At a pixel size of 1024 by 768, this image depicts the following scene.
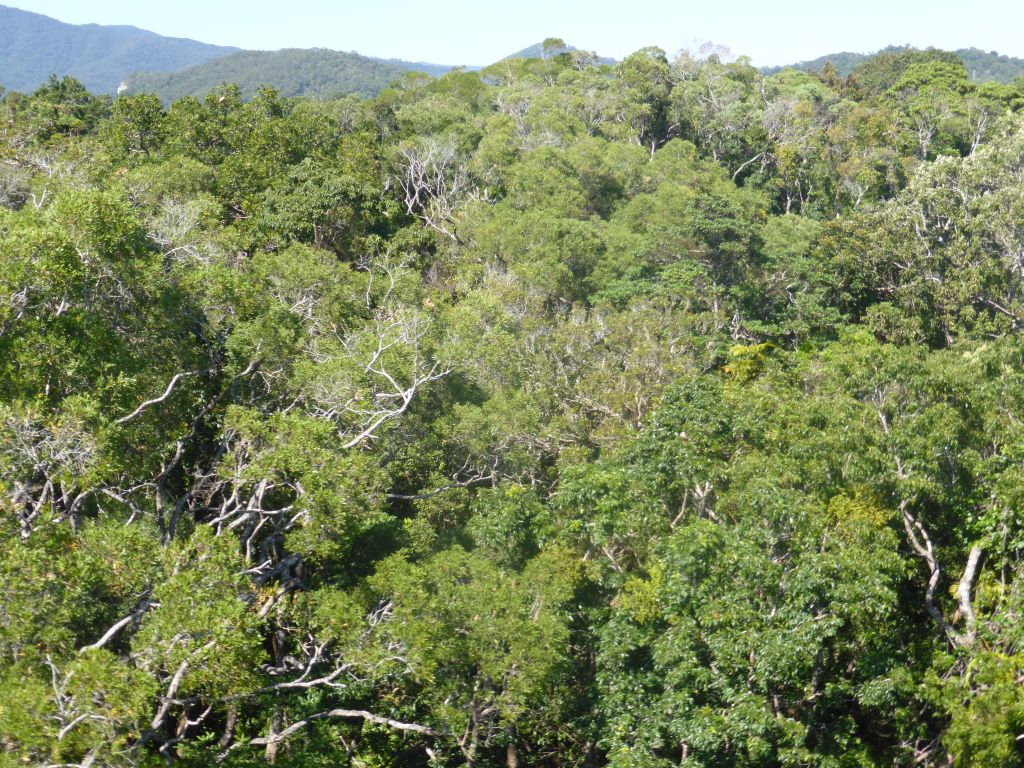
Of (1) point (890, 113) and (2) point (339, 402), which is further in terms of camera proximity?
(1) point (890, 113)

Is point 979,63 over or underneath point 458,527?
over

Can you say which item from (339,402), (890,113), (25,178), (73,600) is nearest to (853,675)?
(339,402)

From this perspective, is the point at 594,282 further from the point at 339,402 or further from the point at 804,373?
the point at 339,402

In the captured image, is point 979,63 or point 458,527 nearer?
point 458,527

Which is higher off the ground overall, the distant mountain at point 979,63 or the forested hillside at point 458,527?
the distant mountain at point 979,63

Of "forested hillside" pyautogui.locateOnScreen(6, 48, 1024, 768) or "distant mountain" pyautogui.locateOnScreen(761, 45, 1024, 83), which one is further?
"distant mountain" pyautogui.locateOnScreen(761, 45, 1024, 83)

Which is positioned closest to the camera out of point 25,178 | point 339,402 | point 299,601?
point 299,601

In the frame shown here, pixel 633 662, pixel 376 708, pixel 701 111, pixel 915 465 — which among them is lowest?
pixel 376 708

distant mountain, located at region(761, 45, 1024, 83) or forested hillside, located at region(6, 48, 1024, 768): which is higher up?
distant mountain, located at region(761, 45, 1024, 83)

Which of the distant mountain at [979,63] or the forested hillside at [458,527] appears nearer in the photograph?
the forested hillside at [458,527]

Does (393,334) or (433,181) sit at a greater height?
(433,181)

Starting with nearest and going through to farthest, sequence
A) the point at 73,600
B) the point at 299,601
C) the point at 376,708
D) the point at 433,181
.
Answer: the point at 73,600
the point at 299,601
the point at 376,708
the point at 433,181
